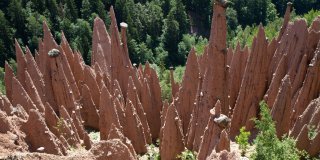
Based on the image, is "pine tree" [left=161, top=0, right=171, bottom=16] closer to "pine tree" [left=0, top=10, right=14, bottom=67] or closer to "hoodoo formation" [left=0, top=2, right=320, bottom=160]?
"pine tree" [left=0, top=10, right=14, bottom=67]

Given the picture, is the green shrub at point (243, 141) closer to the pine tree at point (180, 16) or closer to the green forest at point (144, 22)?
the green forest at point (144, 22)

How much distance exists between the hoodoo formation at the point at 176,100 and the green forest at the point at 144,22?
17.6 meters

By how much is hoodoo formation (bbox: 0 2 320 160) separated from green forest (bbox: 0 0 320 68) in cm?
1760

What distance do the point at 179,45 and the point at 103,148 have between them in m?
35.7

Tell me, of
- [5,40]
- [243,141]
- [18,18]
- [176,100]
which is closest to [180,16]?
[18,18]

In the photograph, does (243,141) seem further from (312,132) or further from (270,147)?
(312,132)

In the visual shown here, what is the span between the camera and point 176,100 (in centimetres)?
2008

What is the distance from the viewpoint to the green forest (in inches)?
1607

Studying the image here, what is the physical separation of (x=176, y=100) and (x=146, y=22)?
2786 cm

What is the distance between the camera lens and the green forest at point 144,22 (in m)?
40.8

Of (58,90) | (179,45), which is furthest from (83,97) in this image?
(179,45)

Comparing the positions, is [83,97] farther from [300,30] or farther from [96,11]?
[96,11]

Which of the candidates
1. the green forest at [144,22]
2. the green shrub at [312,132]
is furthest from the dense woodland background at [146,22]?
the green shrub at [312,132]

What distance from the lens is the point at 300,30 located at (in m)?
18.0
